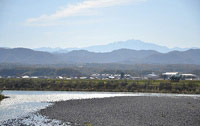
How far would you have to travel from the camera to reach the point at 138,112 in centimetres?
4578

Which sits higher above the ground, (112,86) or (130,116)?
(112,86)

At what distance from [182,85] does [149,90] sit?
1037 centimetres

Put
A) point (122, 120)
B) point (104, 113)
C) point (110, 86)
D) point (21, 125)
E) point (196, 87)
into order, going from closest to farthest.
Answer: point (21, 125)
point (122, 120)
point (104, 113)
point (196, 87)
point (110, 86)

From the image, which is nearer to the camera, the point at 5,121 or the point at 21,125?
the point at 21,125

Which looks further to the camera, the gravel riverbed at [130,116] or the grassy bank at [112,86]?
the grassy bank at [112,86]

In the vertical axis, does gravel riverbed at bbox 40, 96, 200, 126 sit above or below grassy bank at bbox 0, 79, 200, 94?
below

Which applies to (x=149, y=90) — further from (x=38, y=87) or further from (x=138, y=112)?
(x=138, y=112)

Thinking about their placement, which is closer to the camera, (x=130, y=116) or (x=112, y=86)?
(x=130, y=116)

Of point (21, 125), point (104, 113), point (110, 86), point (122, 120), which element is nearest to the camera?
point (21, 125)

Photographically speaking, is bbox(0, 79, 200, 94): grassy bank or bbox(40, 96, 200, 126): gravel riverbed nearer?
bbox(40, 96, 200, 126): gravel riverbed

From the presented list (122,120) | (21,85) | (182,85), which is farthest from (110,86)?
(122,120)

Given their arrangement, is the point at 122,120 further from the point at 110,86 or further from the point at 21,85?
the point at 21,85

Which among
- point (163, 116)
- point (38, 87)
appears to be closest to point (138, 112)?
point (163, 116)

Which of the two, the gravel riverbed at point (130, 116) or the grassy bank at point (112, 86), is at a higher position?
the grassy bank at point (112, 86)
